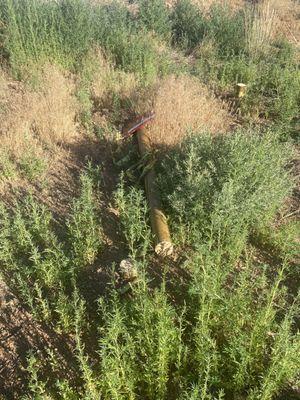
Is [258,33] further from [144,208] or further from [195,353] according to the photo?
[195,353]

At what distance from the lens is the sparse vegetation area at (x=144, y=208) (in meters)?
2.90

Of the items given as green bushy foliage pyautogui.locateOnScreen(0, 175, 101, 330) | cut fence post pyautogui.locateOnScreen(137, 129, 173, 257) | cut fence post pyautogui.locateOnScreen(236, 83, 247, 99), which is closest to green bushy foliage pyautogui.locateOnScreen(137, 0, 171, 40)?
cut fence post pyautogui.locateOnScreen(236, 83, 247, 99)

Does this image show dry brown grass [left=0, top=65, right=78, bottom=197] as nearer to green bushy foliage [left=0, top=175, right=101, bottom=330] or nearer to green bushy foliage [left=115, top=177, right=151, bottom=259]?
green bushy foliage [left=0, top=175, right=101, bottom=330]

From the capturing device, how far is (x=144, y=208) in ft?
14.1

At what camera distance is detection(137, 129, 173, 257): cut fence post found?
158 inches

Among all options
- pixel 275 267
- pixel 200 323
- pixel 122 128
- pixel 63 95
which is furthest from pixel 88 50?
pixel 200 323

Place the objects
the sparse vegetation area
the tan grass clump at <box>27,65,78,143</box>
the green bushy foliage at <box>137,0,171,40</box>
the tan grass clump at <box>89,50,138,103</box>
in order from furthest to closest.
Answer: the green bushy foliage at <box>137,0,171,40</box>, the tan grass clump at <box>89,50,138,103</box>, the tan grass clump at <box>27,65,78,143</box>, the sparse vegetation area

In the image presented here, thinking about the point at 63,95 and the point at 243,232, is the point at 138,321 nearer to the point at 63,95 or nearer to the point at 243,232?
the point at 243,232

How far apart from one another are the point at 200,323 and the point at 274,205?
186 centimetres

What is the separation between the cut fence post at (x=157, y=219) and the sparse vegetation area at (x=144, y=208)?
3.9 inches

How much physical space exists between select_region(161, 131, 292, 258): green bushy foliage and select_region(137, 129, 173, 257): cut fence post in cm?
14

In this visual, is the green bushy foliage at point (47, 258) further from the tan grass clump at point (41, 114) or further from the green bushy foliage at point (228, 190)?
the tan grass clump at point (41, 114)

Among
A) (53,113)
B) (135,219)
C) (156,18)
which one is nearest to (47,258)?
(135,219)

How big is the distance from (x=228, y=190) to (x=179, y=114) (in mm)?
2296
